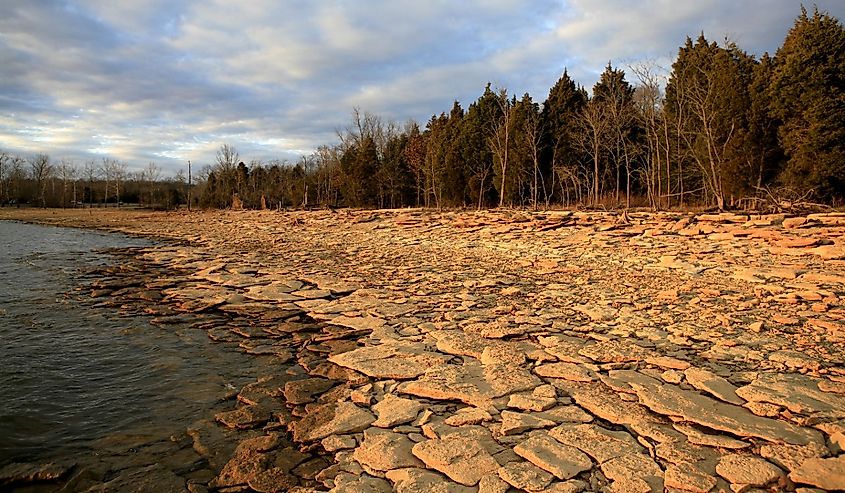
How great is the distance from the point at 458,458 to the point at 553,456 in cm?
63

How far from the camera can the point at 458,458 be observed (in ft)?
10.7

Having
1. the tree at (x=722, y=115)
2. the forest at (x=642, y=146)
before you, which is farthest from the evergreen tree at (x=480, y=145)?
the tree at (x=722, y=115)

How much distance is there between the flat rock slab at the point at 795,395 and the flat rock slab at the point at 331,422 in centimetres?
318

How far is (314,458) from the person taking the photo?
135 inches

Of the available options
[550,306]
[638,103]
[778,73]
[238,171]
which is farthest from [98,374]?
[238,171]

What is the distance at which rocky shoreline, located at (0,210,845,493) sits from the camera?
3166 millimetres

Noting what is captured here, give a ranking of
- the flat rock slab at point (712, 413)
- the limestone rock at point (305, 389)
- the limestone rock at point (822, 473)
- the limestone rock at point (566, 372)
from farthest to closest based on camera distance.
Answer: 1. the limestone rock at point (566, 372)
2. the limestone rock at point (305, 389)
3. the flat rock slab at point (712, 413)
4. the limestone rock at point (822, 473)

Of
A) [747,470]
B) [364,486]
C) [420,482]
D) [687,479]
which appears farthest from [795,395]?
[364,486]

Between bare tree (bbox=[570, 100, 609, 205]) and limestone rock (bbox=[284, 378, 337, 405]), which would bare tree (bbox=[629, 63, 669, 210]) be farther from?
limestone rock (bbox=[284, 378, 337, 405])

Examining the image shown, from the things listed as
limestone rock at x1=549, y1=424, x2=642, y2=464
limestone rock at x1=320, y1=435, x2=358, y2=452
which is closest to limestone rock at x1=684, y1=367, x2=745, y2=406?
limestone rock at x1=549, y1=424, x2=642, y2=464

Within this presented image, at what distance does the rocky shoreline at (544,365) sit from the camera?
317 centimetres

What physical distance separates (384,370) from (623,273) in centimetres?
610

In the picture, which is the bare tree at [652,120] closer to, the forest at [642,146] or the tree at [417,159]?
the forest at [642,146]

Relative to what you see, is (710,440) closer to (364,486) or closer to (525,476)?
(525,476)
